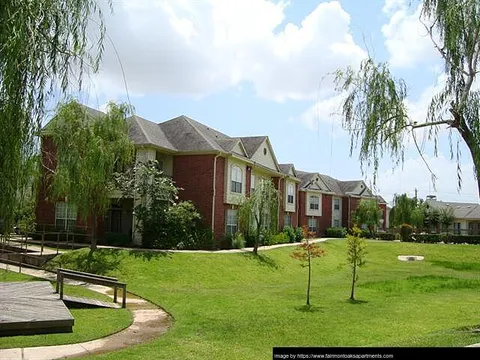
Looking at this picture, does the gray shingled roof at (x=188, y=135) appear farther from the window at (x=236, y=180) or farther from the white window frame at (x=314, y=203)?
the white window frame at (x=314, y=203)

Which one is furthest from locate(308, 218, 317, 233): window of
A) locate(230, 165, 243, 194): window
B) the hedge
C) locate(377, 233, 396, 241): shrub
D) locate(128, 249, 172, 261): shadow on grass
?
locate(128, 249, 172, 261): shadow on grass

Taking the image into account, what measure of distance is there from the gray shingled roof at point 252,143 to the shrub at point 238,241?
6.56 m

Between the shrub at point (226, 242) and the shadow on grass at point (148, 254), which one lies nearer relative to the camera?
the shadow on grass at point (148, 254)

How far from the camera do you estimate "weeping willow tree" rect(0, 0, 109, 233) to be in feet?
16.9

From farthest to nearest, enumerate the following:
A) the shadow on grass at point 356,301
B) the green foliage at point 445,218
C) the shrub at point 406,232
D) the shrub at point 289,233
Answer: the green foliage at point 445,218
the shrub at point 406,232
the shrub at point 289,233
the shadow on grass at point 356,301

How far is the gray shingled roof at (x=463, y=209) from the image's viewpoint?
64875mm

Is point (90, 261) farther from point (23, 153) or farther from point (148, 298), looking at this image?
point (23, 153)

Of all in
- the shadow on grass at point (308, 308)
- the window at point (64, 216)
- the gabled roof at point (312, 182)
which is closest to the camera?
the shadow on grass at point (308, 308)

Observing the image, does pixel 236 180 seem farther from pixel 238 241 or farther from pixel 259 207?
pixel 238 241

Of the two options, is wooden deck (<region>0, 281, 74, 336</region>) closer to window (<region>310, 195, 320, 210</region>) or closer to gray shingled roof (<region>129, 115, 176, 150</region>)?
gray shingled roof (<region>129, 115, 176, 150</region>)

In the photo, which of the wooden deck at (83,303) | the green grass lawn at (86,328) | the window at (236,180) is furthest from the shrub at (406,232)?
the wooden deck at (83,303)

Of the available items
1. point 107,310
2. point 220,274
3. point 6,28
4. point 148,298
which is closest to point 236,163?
point 220,274

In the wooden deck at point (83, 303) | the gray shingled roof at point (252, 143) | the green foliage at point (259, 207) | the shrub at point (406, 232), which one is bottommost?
the wooden deck at point (83, 303)

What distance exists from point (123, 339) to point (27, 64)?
6.66 meters
